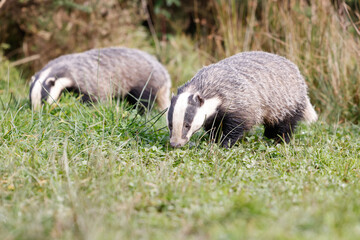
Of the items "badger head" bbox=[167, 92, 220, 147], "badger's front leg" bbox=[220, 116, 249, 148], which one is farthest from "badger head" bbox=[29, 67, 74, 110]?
"badger's front leg" bbox=[220, 116, 249, 148]

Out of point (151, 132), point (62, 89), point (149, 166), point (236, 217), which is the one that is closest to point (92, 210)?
point (236, 217)

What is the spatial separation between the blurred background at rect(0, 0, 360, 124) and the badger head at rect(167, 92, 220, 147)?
1427 millimetres

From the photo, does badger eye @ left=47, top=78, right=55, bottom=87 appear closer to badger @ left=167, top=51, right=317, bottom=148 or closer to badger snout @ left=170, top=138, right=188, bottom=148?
badger @ left=167, top=51, right=317, bottom=148

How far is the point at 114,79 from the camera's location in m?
5.46

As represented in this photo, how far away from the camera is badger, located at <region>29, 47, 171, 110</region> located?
5125 millimetres

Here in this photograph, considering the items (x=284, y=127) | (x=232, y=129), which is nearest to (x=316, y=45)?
(x=284, y=127)

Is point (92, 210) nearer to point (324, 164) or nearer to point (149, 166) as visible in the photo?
point (149, 166)

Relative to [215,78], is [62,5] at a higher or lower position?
higher

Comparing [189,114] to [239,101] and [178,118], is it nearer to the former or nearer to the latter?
[178,118]

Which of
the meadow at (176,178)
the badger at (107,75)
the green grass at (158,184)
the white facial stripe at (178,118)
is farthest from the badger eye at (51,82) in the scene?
the white facial stripe at (178,118)

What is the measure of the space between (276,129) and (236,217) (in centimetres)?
231

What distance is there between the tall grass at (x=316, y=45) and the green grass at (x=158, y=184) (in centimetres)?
103

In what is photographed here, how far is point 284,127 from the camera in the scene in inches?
171

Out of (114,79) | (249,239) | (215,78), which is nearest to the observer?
(249,239)
